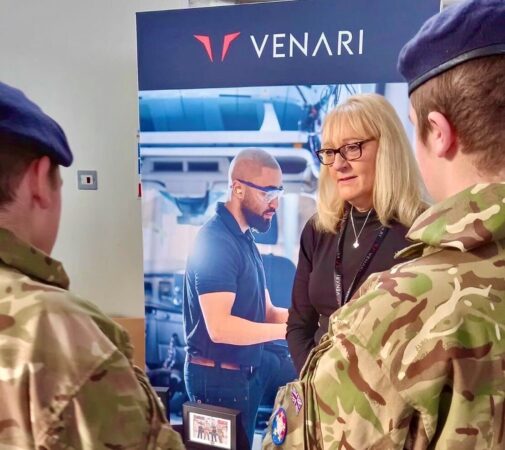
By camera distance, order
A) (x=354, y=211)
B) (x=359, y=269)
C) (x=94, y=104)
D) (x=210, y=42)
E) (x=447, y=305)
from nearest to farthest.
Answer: (x=447, y=305) < (x=359, y=269) < (x=354, y=211) < (x=210, y=42) < (x=94, y=104)

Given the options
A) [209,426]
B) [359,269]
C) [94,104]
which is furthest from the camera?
[94,104]

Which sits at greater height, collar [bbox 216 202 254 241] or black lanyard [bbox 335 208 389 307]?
collar [bbox 216 202 254 241]

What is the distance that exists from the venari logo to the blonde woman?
27.2 inches

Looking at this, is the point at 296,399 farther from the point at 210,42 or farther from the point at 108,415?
the point at 210,42

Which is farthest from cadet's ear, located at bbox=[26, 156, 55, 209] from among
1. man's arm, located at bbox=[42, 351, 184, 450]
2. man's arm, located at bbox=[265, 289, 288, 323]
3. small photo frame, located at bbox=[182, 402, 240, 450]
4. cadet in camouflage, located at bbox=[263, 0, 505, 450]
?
small photo frame, located at bbox=[182, 402, 240, 450]

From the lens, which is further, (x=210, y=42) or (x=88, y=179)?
(x=88, y=179)

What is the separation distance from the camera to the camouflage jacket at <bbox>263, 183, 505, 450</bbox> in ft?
2.16

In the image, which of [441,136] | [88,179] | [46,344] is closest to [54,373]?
[46,344]

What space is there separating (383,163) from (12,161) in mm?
1086

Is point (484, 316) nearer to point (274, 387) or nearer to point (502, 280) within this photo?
point (502, 280)

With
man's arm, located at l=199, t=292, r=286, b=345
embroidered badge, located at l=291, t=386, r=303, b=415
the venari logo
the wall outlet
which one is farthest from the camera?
the wall outlet

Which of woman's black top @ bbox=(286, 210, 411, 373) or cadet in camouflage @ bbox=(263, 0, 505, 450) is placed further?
woman's black top @ bbox=(286, 210, 411, 373)

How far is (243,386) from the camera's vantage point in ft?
7.30

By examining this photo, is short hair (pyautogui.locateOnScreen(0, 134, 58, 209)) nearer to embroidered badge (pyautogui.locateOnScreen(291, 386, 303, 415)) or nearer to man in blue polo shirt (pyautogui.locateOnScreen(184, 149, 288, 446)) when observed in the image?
embroidered badge (pyautogui.locateOnScreen(291, 386, 303, 415))
